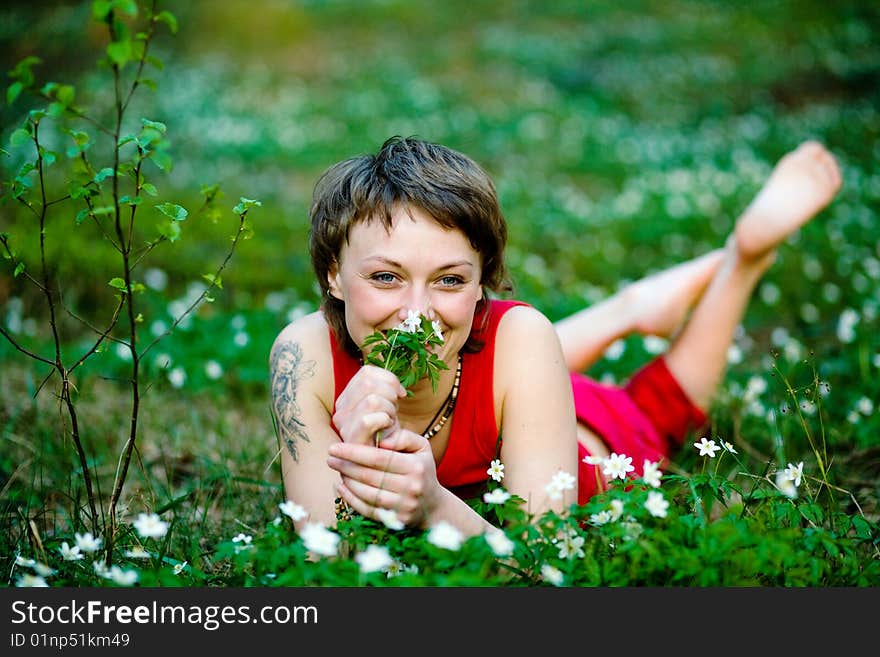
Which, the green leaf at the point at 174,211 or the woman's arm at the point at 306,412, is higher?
the green leaf at the point at 174,211

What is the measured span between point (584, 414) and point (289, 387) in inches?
54.7

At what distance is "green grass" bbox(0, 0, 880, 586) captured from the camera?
88.7 inches

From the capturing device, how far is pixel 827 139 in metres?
9.87

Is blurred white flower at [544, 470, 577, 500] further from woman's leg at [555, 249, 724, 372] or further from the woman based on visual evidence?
woman's leg at [555, 249, 724, 372]

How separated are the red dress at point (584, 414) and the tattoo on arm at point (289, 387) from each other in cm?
11

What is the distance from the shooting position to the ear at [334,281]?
275 centimetres

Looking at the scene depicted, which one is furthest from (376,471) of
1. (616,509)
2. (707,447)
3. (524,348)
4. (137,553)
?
(707,447)

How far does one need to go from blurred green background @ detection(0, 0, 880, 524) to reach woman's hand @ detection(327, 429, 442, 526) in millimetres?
875

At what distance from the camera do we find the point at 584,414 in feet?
12.0

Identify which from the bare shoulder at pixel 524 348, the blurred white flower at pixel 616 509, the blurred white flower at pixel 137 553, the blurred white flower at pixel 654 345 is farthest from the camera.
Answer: the blurred white flower at pixel 654 345

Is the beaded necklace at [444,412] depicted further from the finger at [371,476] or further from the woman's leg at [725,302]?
the woman's leg at [725,302]

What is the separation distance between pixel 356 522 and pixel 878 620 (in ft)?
4.03

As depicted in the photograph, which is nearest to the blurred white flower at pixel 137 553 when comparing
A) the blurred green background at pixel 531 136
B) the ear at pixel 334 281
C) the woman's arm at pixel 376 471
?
the woman's arm at pixel 376 471

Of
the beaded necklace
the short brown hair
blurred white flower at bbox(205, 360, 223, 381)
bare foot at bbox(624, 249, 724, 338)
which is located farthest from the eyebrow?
blurred white flower at bbox(205, 360, 223, 381)
